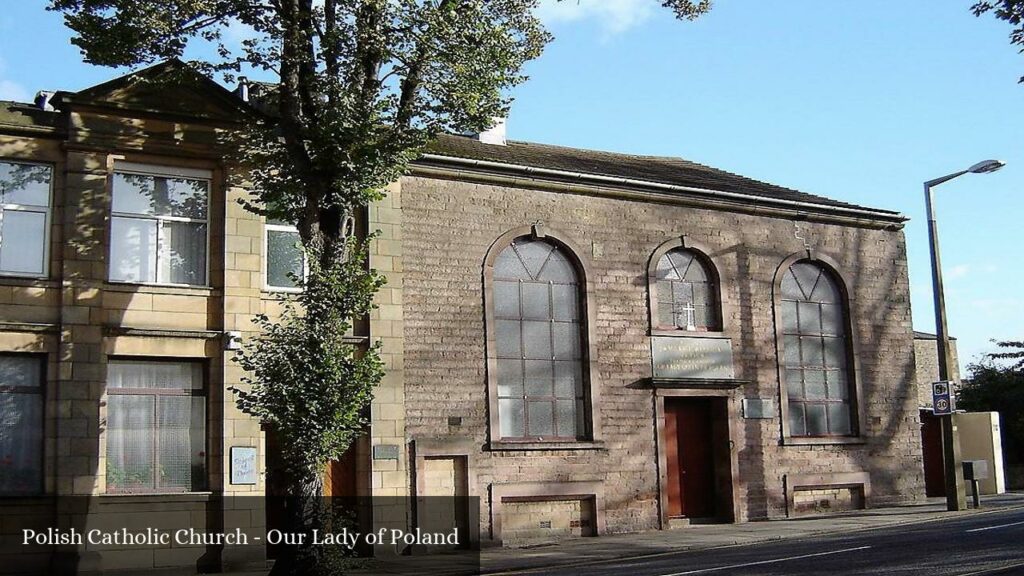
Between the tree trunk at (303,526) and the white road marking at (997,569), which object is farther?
the tree trunk at (303,526)

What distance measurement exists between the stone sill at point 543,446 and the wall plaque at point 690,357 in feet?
6.95

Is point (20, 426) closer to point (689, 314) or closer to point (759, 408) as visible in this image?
point (689, 314)

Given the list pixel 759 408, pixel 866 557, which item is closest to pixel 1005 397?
pixel 759 408

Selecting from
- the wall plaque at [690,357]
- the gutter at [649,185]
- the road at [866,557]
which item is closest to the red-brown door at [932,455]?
the gutter at [649,185]

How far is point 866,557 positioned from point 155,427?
10.8 meters

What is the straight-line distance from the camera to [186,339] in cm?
1812

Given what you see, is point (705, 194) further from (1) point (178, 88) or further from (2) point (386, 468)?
(1) point (178, 88)

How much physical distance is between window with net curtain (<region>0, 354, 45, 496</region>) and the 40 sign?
1761cm

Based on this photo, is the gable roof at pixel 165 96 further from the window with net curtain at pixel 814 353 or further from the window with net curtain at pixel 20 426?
the window with net curtain at pixel 814 353

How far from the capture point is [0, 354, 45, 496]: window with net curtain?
668 inches

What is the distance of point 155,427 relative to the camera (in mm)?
17984

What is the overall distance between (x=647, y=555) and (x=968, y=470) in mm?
10694

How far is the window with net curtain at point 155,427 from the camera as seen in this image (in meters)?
17.6

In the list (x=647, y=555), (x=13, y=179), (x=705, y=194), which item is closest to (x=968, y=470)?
(x=705, y=194)
